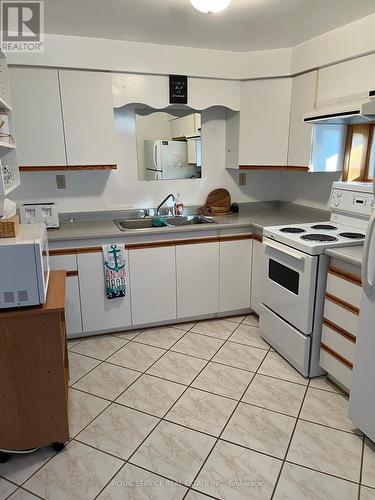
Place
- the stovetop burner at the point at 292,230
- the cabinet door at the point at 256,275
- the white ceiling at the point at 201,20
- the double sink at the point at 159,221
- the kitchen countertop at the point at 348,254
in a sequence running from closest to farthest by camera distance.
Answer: the kitchen countertop at the point at 348,254, the white ceiling at the point at 201,20, the stovetop burner at the point at 292,230, the cabinet door at the point at 256,275, the double sink at the point at 159,221

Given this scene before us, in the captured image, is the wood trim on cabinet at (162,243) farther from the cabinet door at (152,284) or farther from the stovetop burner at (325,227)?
the stovetop burner at (325,227)

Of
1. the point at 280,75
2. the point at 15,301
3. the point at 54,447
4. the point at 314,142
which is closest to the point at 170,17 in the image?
the point at 280,75

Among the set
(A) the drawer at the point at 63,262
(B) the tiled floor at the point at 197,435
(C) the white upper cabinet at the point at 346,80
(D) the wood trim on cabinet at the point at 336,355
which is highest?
(C) the white upper cabinet at the point at 346,80

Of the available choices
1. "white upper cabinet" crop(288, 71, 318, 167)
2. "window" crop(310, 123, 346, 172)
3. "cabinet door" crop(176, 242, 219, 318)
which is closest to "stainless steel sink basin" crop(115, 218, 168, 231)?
"cabinet door" crop(176, 242, 219, 318)

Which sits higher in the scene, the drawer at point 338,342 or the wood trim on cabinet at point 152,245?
the wood trim on cabinet at point 152,245

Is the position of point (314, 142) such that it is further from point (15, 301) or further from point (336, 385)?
point (15, 301)

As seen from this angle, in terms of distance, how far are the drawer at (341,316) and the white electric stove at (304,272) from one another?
0.20 ft

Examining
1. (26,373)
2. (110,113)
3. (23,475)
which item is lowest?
(23,475)

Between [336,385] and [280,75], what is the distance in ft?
7.82

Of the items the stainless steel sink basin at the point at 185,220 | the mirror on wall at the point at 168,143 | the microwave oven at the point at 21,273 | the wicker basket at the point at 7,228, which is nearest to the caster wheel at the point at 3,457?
the microwave oven at the point at 21,273

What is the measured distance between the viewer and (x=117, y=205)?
317cm

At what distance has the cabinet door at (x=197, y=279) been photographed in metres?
2.88

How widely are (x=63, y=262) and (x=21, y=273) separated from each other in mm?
1081

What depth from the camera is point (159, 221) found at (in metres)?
3.07
